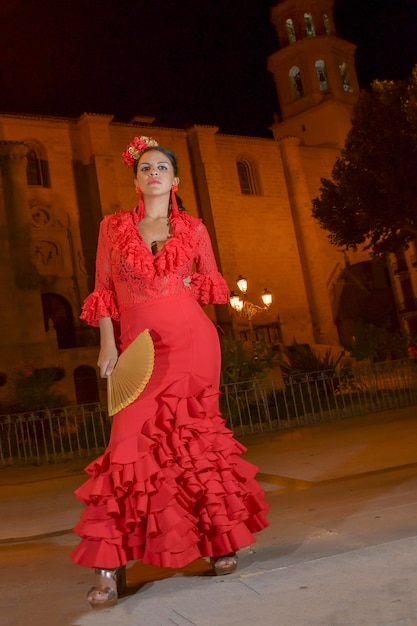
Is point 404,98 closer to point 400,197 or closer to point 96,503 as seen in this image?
point 400,197

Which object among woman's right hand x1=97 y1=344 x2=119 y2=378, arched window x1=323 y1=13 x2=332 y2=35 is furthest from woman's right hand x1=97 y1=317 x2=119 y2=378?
arched window x1=323 y1=13 x2=332 y2=35

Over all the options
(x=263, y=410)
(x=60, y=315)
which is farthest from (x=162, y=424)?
Answer: (x=60, y=315)

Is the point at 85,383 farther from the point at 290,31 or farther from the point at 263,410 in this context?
the point at 290,31

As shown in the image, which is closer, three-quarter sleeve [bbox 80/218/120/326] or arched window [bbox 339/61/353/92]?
three-quarter sleeve [bbox 80/218/120/326]

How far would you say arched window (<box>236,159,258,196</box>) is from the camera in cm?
3466

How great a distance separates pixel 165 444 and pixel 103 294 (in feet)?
2.66

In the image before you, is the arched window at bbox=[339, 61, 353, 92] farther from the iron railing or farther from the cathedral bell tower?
the iron railing

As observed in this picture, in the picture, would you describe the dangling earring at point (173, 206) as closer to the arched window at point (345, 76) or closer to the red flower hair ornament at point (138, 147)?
the red flower hair ornament at point (138, 147)

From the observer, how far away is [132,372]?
108 inches

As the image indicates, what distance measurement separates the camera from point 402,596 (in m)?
2.06

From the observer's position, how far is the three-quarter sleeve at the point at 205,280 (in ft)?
10.3

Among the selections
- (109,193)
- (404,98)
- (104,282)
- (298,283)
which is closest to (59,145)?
(109,193)

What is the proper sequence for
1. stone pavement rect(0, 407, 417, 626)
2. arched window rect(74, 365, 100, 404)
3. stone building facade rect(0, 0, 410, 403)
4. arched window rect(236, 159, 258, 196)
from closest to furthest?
stone pavement rect(0, 407, 417, 626)
stone building facade rect(0, 0, 410, 403)
arched window rect(74, 365, 100, 404)
arched window rect(236, 159, 258, 196)

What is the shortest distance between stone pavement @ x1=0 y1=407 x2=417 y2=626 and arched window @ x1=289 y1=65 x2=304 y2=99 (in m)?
36.6
